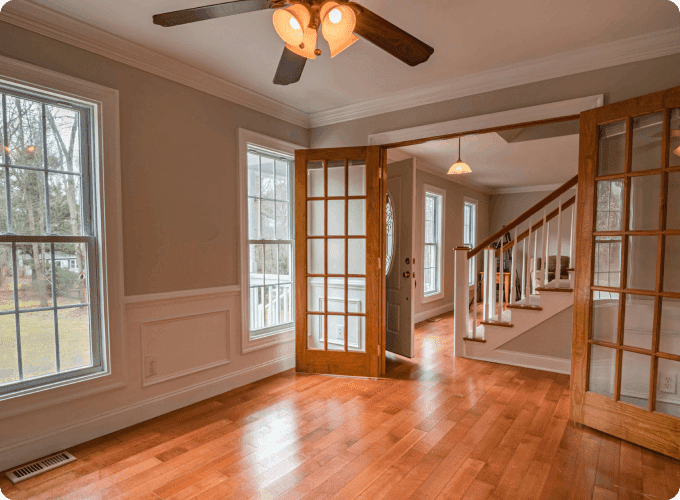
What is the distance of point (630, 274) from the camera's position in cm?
249

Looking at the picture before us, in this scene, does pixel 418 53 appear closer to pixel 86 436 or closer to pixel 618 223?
pixel 618 223

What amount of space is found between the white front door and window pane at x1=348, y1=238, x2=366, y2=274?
54 cm

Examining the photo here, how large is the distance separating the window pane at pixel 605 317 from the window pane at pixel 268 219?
9.09ft

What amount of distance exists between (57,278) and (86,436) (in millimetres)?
1033

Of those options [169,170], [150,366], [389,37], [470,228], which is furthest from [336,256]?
[470,228]

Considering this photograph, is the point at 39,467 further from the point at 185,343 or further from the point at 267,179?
the point at 267,179

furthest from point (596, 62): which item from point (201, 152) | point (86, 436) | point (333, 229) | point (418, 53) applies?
point (86, 436)

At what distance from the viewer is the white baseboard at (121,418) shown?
2263mm

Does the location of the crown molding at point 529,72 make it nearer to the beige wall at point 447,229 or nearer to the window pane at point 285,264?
the window pane at point 285,264

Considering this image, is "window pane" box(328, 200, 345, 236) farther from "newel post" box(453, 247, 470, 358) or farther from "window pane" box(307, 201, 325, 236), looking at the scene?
"newel post" box(453, 247, 470, 358)

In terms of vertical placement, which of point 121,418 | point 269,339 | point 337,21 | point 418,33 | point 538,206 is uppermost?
point 418,33

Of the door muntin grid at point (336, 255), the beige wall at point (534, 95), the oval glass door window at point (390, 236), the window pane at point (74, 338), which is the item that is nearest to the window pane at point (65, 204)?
the window pane at point (74, 338)

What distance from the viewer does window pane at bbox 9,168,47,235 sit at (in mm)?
2281

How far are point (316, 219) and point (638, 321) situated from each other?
2.64 meters
